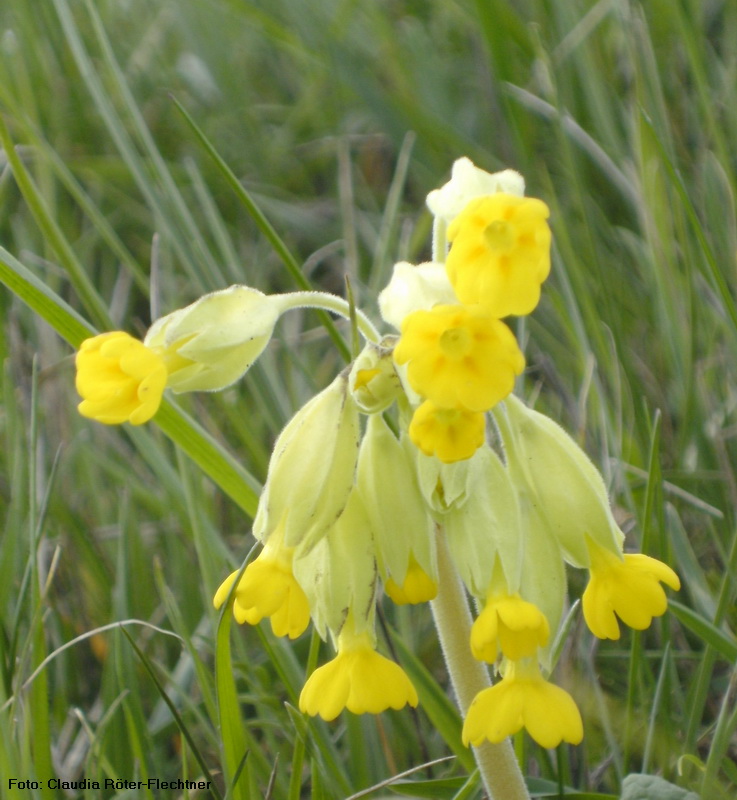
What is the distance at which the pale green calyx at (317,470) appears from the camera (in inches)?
55.0

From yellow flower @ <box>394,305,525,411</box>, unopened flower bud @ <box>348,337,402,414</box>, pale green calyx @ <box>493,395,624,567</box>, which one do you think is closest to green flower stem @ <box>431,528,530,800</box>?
pale green calyx @ <box>493,395,624,567</box>

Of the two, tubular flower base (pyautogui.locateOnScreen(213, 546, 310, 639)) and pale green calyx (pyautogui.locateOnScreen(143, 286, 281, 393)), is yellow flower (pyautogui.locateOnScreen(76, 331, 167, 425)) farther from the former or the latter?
tubular flower base (pyautogui.locateOnScreen(213, 546, 310, 639))

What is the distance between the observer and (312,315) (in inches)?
127

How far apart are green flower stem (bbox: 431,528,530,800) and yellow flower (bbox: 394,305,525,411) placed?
1.22 feet

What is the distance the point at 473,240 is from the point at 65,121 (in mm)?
2667

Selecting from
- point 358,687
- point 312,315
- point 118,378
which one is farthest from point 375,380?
point 312,315

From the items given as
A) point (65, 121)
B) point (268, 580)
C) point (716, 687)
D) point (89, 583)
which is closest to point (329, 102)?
point (65, 121)

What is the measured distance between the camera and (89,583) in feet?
7.74

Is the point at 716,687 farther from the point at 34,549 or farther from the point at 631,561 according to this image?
the point at 34,549

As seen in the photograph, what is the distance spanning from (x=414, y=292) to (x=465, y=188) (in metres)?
0.22

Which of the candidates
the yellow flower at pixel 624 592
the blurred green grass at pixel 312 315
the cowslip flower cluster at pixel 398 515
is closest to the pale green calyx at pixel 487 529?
the cowslip flower cluster at pixel 398 515

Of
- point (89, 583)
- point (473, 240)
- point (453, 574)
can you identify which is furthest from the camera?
point (89, 583)

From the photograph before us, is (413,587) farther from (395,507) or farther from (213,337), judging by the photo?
(213,337)

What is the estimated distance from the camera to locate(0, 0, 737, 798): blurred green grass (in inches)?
72.7
